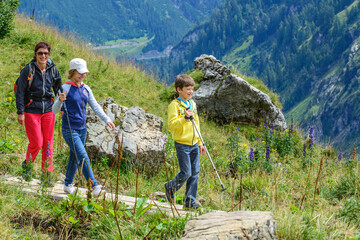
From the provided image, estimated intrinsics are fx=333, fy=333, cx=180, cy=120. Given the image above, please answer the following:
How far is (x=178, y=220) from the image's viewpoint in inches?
134

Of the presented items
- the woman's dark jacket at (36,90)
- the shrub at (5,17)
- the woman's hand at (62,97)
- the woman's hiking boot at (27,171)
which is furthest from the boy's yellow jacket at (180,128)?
the shrub at (5,17)

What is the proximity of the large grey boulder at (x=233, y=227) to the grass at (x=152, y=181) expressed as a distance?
0.29 metres

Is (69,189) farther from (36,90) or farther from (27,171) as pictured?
(36,90)

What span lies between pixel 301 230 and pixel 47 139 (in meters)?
3.77

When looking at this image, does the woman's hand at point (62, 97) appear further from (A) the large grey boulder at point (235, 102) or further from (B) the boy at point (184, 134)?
(A) the large grey boulder at point (235, 102)

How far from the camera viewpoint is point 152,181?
20.5 ft

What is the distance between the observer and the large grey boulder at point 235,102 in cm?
1199

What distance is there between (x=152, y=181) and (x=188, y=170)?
1.95m

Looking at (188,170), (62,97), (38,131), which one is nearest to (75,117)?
(62,97)

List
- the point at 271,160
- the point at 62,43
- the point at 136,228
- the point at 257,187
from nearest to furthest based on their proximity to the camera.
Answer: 1. the point at 136,228
2. the point at 257,187
3. the point at 271,160
4. the point at 62,43

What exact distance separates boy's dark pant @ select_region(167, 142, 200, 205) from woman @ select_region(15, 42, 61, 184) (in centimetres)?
185

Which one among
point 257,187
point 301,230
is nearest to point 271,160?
point 257,187

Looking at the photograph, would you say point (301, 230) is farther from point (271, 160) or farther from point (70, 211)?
point (271, 160)

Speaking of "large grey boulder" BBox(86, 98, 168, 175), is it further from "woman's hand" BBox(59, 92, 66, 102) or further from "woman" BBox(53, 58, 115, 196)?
"woman's hand" BBox(59, 92, 66, 102)
